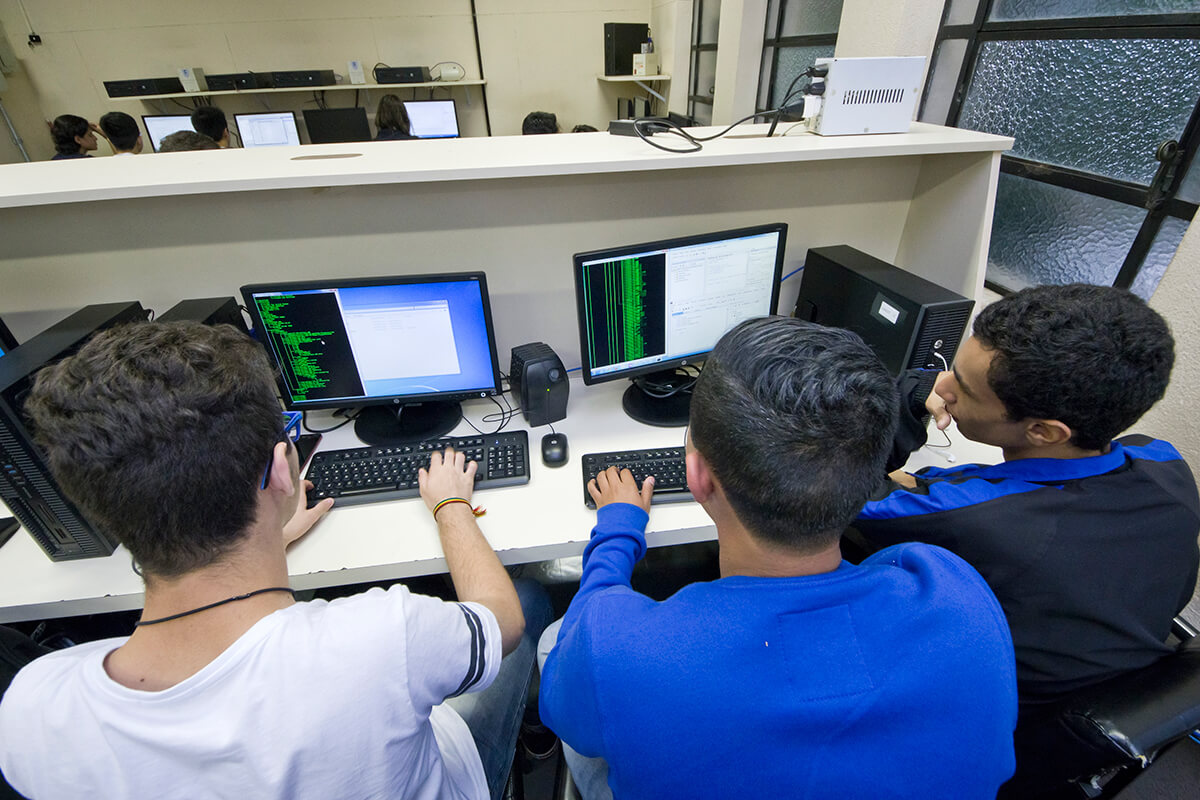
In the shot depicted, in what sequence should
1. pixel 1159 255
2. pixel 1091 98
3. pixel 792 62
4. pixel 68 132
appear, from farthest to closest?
pixel 68 132
pixel 792 62
pixel 1091 98
pixel 1159 255

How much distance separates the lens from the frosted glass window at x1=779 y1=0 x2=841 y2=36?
2.74m

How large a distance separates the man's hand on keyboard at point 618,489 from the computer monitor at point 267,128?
179 inches

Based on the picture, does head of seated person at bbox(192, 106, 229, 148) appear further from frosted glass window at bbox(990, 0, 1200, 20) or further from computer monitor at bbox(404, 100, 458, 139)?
frosted glass window at bbox(990, 0, 1200, 20)

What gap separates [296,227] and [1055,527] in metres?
1.53

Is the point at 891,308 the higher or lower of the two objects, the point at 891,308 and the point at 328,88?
the lower

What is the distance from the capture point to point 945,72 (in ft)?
6.49

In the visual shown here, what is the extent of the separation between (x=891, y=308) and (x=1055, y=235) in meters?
0.87

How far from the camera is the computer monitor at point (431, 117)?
173 inches

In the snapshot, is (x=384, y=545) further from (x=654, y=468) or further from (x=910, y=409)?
(x=910, y=409)

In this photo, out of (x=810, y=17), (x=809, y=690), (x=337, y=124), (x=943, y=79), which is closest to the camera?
(x=809, y=690)

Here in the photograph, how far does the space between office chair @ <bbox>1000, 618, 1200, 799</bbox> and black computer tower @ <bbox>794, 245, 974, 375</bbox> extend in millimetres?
621

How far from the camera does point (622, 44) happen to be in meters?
4.38

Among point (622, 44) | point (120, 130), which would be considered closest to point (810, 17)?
point (622, 44)

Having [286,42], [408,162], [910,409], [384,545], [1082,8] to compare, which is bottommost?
[384,545]
